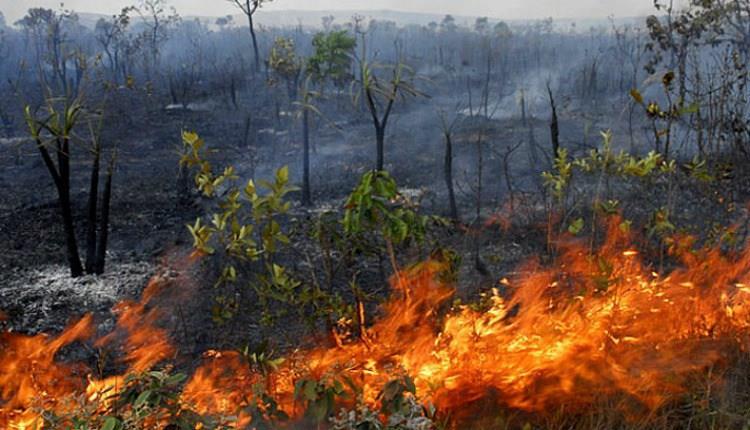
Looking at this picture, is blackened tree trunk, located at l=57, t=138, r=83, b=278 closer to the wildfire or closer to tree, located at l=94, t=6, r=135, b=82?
the wildfire

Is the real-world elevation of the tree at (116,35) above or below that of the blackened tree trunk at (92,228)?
above

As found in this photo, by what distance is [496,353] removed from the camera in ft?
11.7

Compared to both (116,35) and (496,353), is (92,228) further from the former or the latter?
(116,35)

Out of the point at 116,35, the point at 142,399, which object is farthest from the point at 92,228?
the point at 116,35

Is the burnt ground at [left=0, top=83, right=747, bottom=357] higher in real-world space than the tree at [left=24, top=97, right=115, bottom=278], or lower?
lower

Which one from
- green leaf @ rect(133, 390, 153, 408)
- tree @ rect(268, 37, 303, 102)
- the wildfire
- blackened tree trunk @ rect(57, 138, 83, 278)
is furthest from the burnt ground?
green leaf @ rect(133, 390, 153, 408)

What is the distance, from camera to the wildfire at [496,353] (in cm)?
335

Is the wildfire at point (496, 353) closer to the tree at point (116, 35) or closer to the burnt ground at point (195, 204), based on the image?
the burnt ground at point (195, 204)

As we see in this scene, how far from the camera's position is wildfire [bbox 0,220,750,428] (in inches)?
132

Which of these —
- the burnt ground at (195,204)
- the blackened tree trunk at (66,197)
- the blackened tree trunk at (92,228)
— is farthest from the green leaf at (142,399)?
the blackened tree trunk at (92,228)

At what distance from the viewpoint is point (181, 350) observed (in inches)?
185

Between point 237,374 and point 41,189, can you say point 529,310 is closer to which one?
point 237,374

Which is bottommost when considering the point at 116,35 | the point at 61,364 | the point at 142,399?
→ the point at 61,364

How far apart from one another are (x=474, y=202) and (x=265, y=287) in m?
4.55
